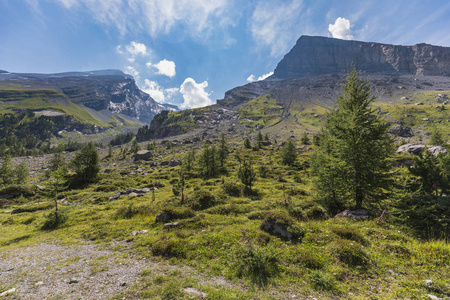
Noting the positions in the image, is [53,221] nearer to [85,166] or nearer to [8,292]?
[8,292]

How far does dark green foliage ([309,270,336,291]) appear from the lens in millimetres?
8391

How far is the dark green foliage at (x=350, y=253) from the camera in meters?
9.92

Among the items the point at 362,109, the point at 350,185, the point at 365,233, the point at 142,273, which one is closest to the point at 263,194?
the point at 350,185

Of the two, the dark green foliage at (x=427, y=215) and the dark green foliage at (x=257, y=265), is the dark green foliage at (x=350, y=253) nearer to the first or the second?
the dark green foliage at (x=257, y=265)

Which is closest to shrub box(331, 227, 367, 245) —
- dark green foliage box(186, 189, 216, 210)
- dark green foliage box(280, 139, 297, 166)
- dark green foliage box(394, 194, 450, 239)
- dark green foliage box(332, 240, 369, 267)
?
dark green foliage box(332, 240, 369, 267)

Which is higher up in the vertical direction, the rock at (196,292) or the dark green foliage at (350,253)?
the dark green foliage at (350,253)

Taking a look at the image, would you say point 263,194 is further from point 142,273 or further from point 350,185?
point 142,273

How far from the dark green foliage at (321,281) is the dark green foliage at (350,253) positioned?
214 centimetres

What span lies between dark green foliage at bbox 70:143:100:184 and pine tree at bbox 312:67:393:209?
57.7 meters

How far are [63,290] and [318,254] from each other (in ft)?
49.2

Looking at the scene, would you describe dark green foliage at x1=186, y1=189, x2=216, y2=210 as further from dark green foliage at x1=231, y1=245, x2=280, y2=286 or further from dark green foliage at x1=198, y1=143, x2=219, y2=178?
dark green foliage at x1=198, y1=143, x2=219, y2=178

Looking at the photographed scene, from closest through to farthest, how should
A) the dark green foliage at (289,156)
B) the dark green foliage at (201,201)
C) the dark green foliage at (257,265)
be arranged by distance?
1. the dark green foliage at (257,265)
2. the dark green foliage at (201,201)
3. the dark green foliage at (289,156)

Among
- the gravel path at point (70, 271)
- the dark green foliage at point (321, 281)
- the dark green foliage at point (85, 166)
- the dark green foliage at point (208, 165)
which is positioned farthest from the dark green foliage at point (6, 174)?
the dark green foliage at point (321, 281)

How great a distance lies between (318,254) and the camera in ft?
35.5
